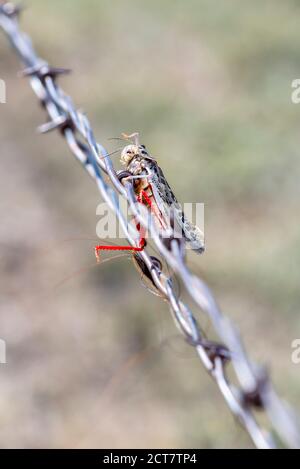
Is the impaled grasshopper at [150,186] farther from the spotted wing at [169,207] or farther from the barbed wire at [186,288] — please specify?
the barbed wire at [186,288]

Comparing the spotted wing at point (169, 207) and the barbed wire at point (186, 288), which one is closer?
the barbed wire at point (186, 288)

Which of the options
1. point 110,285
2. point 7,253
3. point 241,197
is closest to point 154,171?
point 110,285

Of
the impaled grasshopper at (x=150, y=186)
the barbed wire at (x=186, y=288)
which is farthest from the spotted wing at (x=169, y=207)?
the barbed wire at (x=186, y=288)

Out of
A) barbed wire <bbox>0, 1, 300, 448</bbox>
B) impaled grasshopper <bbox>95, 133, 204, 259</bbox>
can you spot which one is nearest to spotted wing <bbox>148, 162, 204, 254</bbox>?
impaled grasshopper <bbox>95, 133, 204, 259</bbox>

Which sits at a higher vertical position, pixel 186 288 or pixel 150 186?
pixel 150 186

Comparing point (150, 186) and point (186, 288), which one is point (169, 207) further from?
point (186, 288)

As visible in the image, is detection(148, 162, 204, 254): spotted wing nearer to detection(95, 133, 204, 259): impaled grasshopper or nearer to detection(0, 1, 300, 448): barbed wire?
detection(95, 133, 204, 259): impaled grasshopper

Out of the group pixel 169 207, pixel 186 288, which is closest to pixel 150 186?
pixel 169 207

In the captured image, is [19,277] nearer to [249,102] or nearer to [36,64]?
[249,102]
